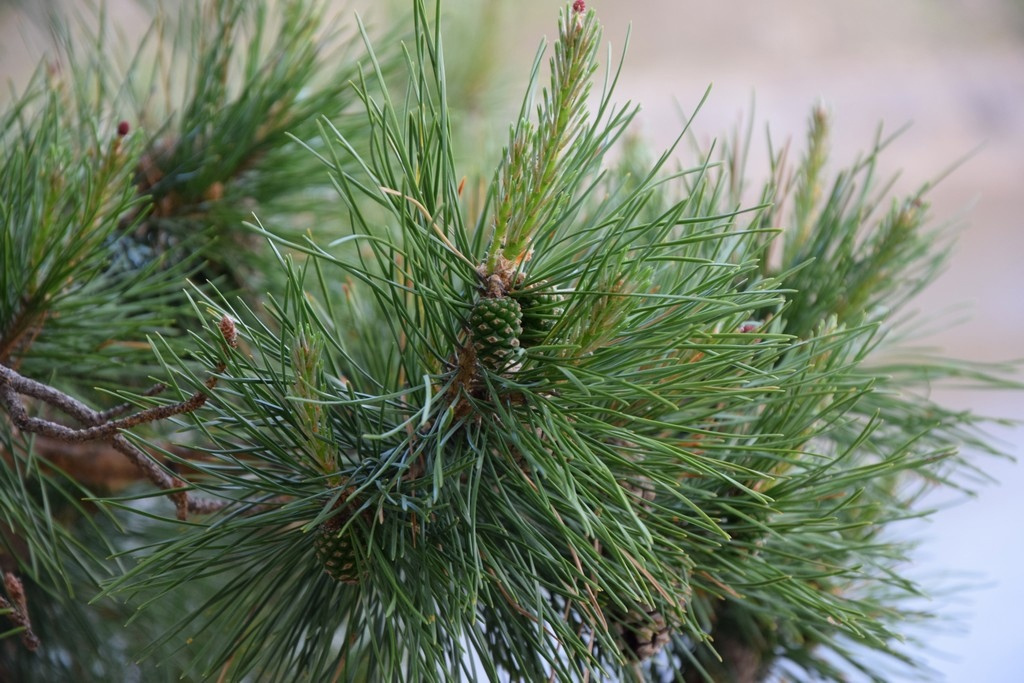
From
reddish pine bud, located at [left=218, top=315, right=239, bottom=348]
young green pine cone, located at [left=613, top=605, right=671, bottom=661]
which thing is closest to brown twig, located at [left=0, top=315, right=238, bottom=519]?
reddish pine bud, located at [left=218, top=315, right=239, bottom=348]

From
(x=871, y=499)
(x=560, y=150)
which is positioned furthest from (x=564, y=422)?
(x=871, y=499)

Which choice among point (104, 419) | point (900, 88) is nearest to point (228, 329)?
point (104, 419)

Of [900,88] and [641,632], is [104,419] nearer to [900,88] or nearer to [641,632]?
[641,632]

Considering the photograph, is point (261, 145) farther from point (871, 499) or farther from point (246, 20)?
point (871, 499)

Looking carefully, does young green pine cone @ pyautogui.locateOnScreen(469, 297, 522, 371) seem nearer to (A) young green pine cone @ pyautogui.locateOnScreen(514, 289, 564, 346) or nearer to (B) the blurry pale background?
(A) young green pine cone @ pyautogui.locateOnScreen(514, 289, 564, 346)

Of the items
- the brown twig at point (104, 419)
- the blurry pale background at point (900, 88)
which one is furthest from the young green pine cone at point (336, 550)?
the blurry pale background at point (900, 88)

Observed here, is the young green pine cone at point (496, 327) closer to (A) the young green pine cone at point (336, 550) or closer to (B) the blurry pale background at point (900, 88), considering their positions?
(A) the young green pine cone at point (336, 550)
